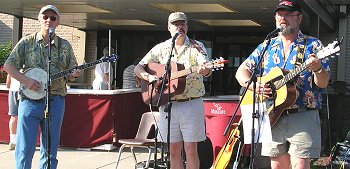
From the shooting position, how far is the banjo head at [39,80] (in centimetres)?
508

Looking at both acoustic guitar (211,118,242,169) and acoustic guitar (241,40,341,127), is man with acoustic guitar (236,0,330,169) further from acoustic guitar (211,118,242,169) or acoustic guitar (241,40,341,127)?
acoustic guitar (211,118,242,169)

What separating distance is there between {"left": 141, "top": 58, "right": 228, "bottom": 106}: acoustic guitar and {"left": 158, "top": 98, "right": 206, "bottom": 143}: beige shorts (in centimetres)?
16

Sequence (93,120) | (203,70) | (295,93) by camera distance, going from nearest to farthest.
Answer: (295,93) → (203,70) → (93,120)

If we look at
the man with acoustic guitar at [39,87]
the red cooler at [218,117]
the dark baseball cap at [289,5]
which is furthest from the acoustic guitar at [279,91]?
the red cooler at [218,117]

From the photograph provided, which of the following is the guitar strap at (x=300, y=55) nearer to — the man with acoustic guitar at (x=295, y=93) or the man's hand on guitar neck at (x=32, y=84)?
the man with acoustic guitar at (x=295, y=93)

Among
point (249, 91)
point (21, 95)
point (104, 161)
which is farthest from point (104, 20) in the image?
point (249, 91)

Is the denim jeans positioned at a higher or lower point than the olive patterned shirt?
lower

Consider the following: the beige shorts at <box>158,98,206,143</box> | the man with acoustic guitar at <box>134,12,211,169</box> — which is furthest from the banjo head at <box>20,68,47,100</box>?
the beige shorts at <box>158,98,206,143</box>

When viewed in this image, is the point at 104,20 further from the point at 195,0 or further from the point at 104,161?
the point at 104,161

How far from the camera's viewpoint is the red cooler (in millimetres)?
7105

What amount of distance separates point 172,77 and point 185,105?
302 mm

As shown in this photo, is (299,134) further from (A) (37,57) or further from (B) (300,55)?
(A) (37,57)

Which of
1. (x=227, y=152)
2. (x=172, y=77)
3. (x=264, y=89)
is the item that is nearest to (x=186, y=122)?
(x=172, y=77)

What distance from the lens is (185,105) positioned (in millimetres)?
5203
